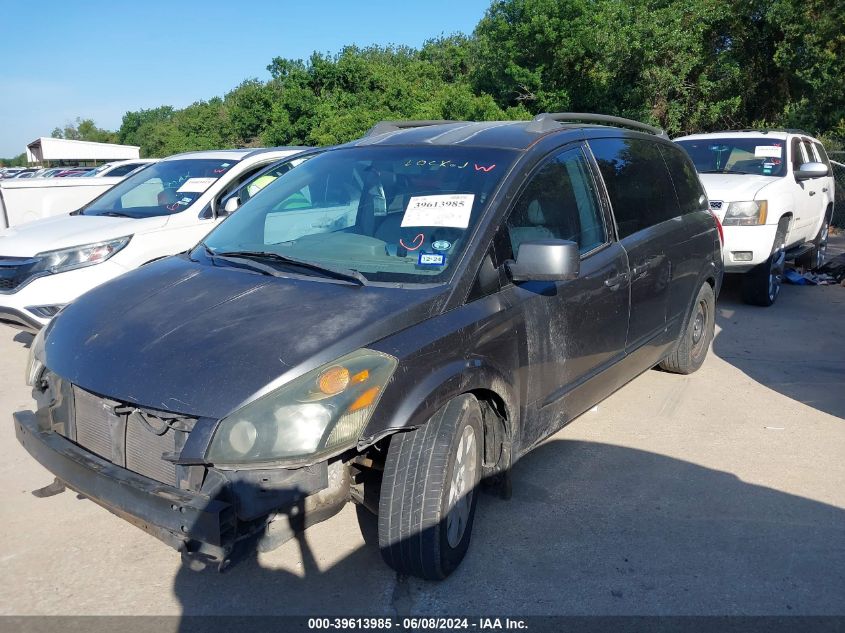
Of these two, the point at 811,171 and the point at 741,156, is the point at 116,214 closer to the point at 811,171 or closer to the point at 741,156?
the point at 741,156

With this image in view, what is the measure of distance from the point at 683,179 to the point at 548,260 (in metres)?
2.70

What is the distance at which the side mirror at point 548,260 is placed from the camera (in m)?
3.19

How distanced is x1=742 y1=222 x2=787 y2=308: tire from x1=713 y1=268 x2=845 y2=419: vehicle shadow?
0.37 feet

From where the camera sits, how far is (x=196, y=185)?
705 cm

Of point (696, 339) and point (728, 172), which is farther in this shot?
point (728, 172)

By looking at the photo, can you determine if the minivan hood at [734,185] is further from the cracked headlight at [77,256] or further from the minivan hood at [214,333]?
the minivan hood at [214,333]

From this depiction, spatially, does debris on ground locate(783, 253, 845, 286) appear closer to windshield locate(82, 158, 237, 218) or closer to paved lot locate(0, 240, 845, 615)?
paved lot locate(0, 240, 845, 615)

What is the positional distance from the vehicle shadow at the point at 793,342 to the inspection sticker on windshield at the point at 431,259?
338 cm

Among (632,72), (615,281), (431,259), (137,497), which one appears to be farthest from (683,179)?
(632,72)

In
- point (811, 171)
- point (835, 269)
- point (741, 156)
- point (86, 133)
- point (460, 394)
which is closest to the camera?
point (460, 394)

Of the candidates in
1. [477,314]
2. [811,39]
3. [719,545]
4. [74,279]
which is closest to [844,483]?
[719,545]

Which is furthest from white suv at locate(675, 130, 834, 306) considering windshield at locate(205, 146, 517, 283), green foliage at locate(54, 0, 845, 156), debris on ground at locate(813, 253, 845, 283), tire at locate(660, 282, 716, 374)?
green foliage at locate(54, 0, 845, 156)

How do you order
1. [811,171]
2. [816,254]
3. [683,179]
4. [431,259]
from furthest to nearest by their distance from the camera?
[816,254] < [811,171] < [683,179] < [431,259]

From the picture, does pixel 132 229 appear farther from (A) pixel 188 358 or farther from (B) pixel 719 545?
(B) pixel 719 545
